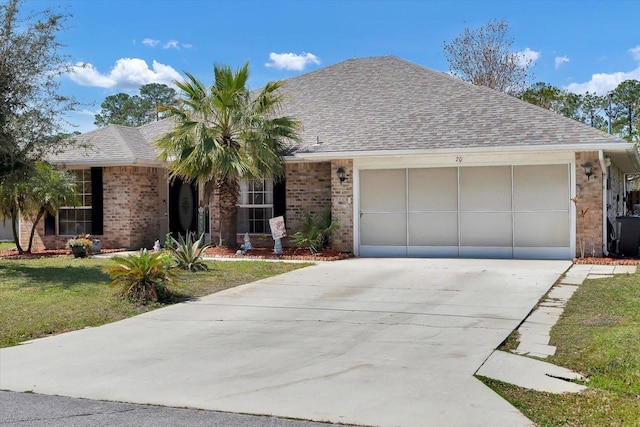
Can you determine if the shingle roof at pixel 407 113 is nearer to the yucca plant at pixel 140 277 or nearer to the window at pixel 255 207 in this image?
the window at pixel 255 207

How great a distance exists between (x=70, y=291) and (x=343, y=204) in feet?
25.6

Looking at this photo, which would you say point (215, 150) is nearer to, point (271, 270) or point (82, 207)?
point (271, 270)

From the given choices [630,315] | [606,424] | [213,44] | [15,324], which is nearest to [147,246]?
[213,44]

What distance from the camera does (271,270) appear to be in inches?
522

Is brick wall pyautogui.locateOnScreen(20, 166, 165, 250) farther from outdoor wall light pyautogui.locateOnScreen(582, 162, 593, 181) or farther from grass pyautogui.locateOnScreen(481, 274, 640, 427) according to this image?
grass pyautogui.locateOnScreen(481, 274, 640, 427)

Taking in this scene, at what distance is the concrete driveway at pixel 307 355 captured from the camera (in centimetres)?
489

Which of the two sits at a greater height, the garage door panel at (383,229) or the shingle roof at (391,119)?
the shingle roof at (391,119)

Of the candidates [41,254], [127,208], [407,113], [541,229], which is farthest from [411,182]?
[41,254]

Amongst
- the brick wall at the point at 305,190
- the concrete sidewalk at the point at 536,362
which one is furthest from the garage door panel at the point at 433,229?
the concrete sidewalk at the point at 536,362

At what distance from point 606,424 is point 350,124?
13.9 metres

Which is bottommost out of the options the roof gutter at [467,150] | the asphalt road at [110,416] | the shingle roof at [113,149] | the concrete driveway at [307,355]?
the asphalt road at [110,416]

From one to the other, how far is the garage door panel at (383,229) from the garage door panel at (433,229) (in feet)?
0.76

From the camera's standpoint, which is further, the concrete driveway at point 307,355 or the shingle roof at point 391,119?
the shingle roof at point 391,119

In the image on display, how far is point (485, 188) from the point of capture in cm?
1560
